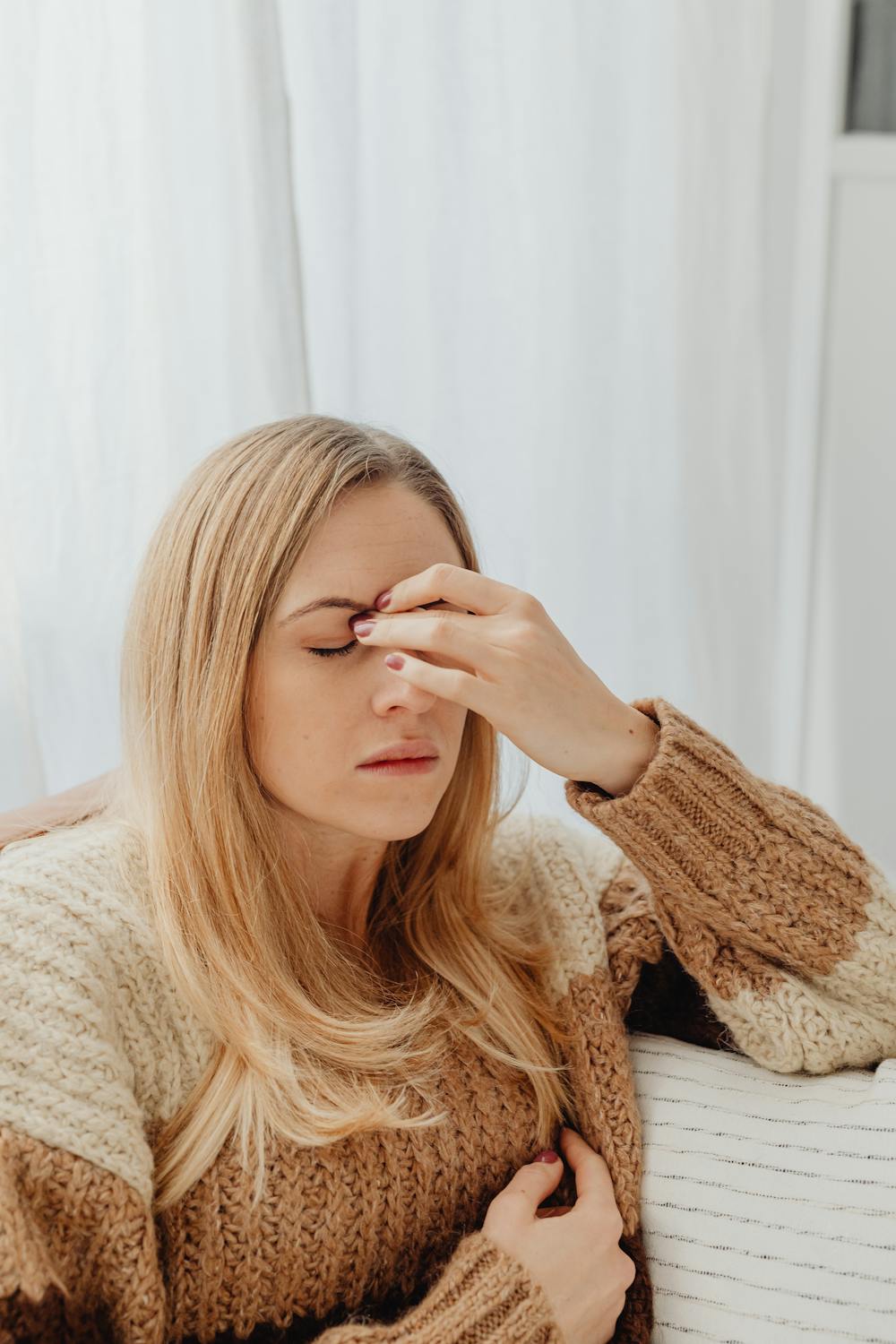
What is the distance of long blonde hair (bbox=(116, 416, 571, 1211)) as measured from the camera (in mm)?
996

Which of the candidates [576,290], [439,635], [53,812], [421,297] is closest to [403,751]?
[439,635]

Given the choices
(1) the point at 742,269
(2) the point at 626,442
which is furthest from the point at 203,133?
(1) the point at 742,269

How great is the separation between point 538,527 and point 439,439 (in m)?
0.24

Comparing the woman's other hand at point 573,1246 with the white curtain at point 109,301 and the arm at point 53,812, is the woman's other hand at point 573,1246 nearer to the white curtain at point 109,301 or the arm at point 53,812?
A: the arm at point 53,812

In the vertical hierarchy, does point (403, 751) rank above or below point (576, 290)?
below

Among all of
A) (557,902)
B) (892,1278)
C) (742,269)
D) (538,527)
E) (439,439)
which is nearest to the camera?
(892,1278)

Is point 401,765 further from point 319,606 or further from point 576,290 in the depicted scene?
point 576,290

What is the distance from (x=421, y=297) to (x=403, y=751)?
2.84 ft

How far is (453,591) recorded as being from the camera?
102cm

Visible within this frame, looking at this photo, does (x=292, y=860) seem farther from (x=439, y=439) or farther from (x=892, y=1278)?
(x=439, y=439)

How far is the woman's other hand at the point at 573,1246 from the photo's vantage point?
97cm

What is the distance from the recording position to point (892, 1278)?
0.98 m

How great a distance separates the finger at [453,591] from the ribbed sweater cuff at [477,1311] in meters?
0.49

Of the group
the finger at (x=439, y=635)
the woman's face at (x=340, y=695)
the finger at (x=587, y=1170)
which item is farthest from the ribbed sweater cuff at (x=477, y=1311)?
the finger at (x=439, y=635)
